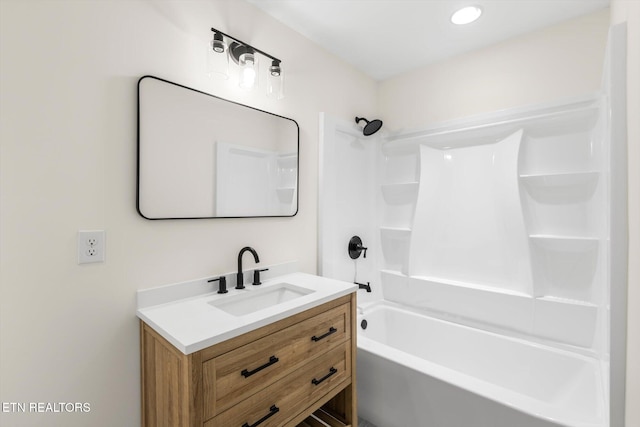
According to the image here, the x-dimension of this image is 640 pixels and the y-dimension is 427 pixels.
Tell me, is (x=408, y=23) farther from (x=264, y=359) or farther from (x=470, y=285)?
(x=264, y=359)

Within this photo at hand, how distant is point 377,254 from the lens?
2.81m

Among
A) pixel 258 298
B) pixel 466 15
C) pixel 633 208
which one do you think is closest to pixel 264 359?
pixel 258 298

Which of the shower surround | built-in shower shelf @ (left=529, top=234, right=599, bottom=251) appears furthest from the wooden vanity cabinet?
built-in shower shelf @ (left=529, top=234, right=599, bottom=251)

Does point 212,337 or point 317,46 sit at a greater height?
point 317,46

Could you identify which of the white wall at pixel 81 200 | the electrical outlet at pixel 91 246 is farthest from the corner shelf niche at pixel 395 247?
the electrical outlet at pixel 91 246

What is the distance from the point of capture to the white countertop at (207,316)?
101 centimetres

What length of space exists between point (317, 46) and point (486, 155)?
1502 mm

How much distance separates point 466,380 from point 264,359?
103cm

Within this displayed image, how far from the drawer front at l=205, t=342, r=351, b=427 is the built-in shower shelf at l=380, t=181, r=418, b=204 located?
4.89 feet

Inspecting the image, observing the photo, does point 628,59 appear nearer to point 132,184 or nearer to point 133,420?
point 132,184

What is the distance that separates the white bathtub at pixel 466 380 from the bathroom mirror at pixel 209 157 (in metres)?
1.16

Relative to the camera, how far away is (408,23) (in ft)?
6.33

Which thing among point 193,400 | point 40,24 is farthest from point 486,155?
point 40,24

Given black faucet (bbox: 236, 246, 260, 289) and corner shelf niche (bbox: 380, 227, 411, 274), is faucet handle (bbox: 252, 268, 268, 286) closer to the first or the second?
black faucet (bbox: 236, 246, 260, 289)
